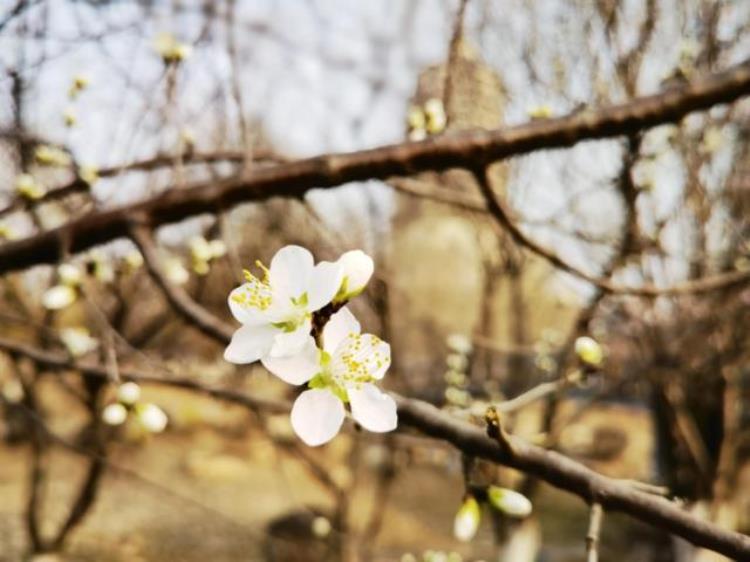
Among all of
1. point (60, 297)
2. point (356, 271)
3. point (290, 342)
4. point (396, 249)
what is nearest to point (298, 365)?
point (290, 342)

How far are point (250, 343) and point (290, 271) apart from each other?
0.28 ft

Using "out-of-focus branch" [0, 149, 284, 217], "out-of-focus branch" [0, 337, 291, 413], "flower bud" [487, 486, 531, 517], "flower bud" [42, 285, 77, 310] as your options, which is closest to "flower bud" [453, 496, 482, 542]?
"flower bud" [487, 486, 531, 517]

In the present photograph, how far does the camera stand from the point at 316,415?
2.35 ft

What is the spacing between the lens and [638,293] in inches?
65.9

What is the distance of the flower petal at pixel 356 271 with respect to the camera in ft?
2.53

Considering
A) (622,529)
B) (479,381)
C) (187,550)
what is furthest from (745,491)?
(187,550)

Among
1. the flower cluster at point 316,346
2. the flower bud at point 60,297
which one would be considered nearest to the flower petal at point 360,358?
the flower cluster at point 316,346

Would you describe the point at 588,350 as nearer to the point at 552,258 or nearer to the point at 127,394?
the point at 552,258

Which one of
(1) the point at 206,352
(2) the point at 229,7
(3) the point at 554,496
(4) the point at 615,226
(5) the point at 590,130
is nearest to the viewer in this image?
(5) the point at 590,130

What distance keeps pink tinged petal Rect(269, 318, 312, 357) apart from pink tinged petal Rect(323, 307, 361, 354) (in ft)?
0.10

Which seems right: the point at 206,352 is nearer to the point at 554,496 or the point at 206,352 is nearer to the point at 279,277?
the point at 554,496

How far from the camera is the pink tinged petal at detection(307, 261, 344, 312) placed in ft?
2.22

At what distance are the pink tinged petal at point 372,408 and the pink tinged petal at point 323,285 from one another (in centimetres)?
10

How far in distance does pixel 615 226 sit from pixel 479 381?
1643mm
